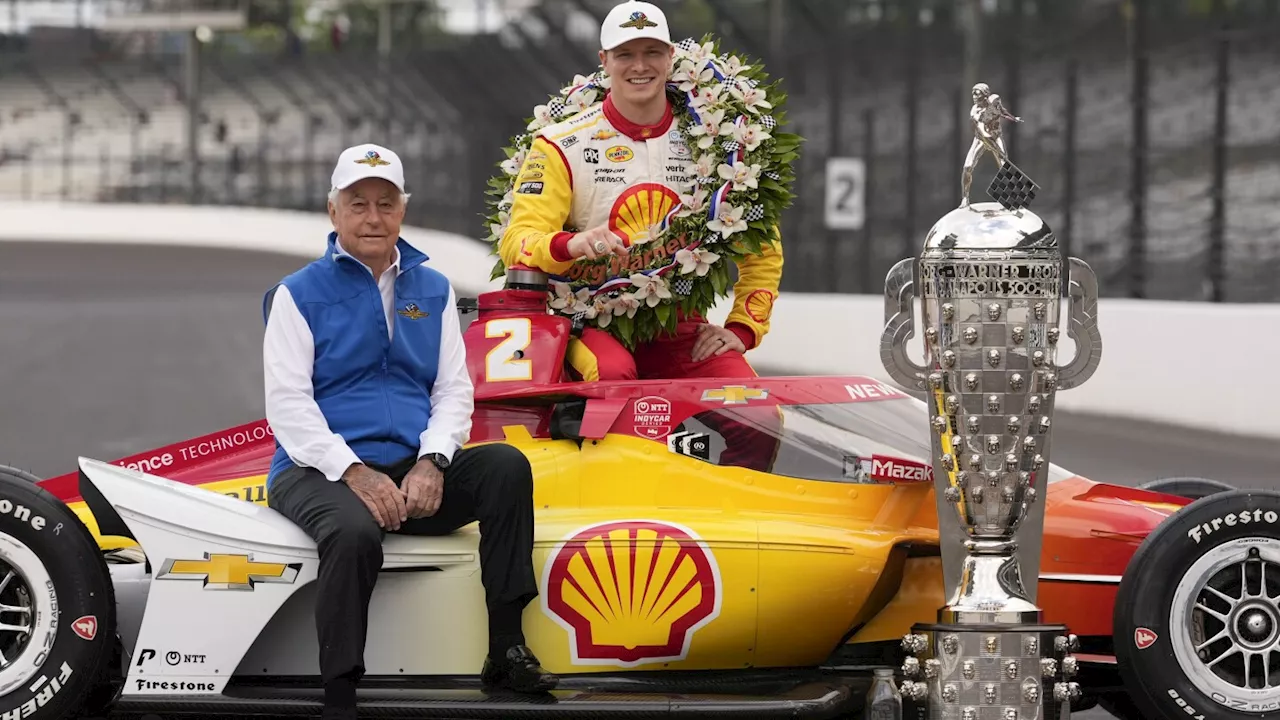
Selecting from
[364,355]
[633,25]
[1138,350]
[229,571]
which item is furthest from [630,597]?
[1138,350]

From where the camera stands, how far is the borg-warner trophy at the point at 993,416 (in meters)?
5.25

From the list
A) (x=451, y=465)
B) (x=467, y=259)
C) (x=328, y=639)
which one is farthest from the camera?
(x=467, y=259)

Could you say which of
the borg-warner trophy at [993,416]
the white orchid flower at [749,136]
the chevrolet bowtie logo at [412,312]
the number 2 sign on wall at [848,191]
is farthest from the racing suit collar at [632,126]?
the number 2 sign on wall at [848,191]

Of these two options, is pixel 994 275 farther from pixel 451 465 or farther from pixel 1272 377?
pixel 1272 377

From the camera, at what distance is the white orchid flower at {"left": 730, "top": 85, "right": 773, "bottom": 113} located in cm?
692

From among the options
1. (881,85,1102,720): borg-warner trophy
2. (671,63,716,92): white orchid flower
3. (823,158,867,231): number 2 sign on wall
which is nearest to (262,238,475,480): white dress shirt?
(881,85,1102,720): borg-warner trophy

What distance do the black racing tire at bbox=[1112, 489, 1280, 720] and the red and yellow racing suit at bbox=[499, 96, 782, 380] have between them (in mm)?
1752

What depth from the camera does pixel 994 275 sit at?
5.27 metres

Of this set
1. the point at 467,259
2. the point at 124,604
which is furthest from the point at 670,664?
the point at 467,259

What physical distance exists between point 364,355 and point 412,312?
0.63 ft

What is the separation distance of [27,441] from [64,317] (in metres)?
13.7

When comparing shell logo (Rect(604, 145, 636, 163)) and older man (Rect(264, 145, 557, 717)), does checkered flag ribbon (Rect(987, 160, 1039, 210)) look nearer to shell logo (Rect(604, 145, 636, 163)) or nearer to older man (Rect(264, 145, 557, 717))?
older man (Rect(264, 145, 557, 717))

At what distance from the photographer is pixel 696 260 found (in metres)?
6.67

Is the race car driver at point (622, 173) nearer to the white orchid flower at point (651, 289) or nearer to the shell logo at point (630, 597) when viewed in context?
the white orchid flower at point (651, 289)
